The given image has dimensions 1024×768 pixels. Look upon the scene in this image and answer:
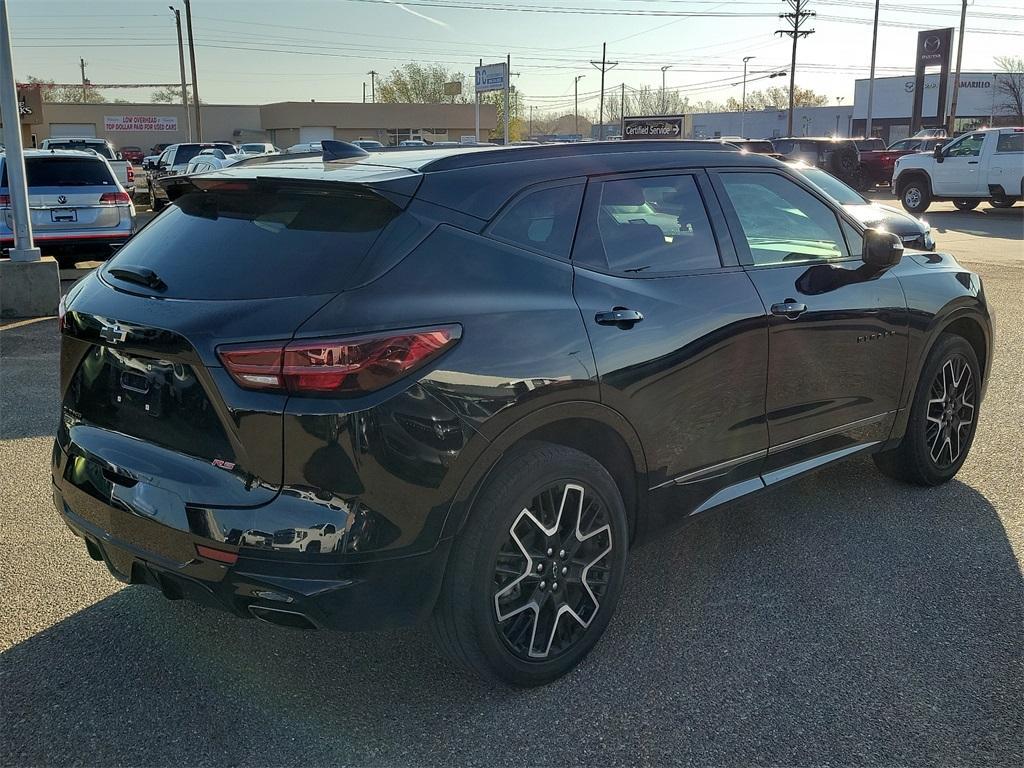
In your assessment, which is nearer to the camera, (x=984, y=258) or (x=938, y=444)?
(x=938, y=444)

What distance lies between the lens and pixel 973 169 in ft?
70.9

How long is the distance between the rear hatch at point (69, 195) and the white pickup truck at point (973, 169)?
61.1 ft

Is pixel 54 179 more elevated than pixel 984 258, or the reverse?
pixel 54 179

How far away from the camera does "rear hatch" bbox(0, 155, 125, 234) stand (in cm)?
1185

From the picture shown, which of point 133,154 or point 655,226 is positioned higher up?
point 133,154

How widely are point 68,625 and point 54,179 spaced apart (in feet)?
34.0

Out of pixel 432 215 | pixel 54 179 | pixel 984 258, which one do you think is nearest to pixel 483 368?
pixel 432 215

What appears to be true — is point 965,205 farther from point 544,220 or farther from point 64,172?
point 544,220

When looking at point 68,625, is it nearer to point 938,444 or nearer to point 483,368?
point 483,368

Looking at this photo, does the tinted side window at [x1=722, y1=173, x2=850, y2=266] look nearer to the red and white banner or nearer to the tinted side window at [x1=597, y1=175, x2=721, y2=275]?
the tinted side window at [x1=597, y1=175, x2=721, y2=275]

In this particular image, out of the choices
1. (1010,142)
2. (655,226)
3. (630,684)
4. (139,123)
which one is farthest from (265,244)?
(139,123)

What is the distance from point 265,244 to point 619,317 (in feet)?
3.97

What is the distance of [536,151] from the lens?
333 centimetres

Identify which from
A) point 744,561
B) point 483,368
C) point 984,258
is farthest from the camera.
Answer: point 984,258
